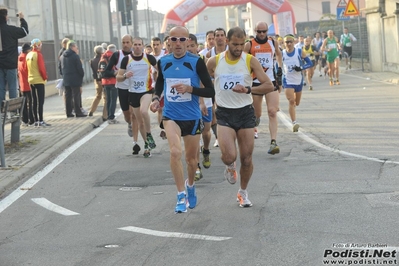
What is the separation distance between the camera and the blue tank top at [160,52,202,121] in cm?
884

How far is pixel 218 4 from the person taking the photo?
41531 millimetres

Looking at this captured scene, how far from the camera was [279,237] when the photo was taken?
7234mm

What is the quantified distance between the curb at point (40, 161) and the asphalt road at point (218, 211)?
230 mm

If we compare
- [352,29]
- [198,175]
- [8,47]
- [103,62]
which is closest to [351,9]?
[352,29]

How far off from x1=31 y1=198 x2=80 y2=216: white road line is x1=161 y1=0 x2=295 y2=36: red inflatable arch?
3110cm

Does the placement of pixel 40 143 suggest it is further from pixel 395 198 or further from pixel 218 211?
pixel 395 198

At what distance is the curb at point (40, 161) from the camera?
11188 millimetres

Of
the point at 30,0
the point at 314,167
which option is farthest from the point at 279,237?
the point at 30,0

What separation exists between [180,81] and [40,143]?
7.47 meters

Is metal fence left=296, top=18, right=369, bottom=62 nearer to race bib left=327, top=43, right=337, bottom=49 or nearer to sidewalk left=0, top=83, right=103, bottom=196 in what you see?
race bib left=327, top=43, right=337, bottom=49

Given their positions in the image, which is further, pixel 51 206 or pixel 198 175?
pixel 198 175

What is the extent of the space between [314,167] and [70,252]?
191 inches

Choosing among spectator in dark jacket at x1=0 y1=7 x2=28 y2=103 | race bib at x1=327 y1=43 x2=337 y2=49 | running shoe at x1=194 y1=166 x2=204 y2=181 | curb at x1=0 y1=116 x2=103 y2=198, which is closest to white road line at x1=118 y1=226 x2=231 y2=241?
running shoe at x1=194 y1=166 x2=204 y2=181

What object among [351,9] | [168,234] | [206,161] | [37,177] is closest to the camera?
[168,234]
